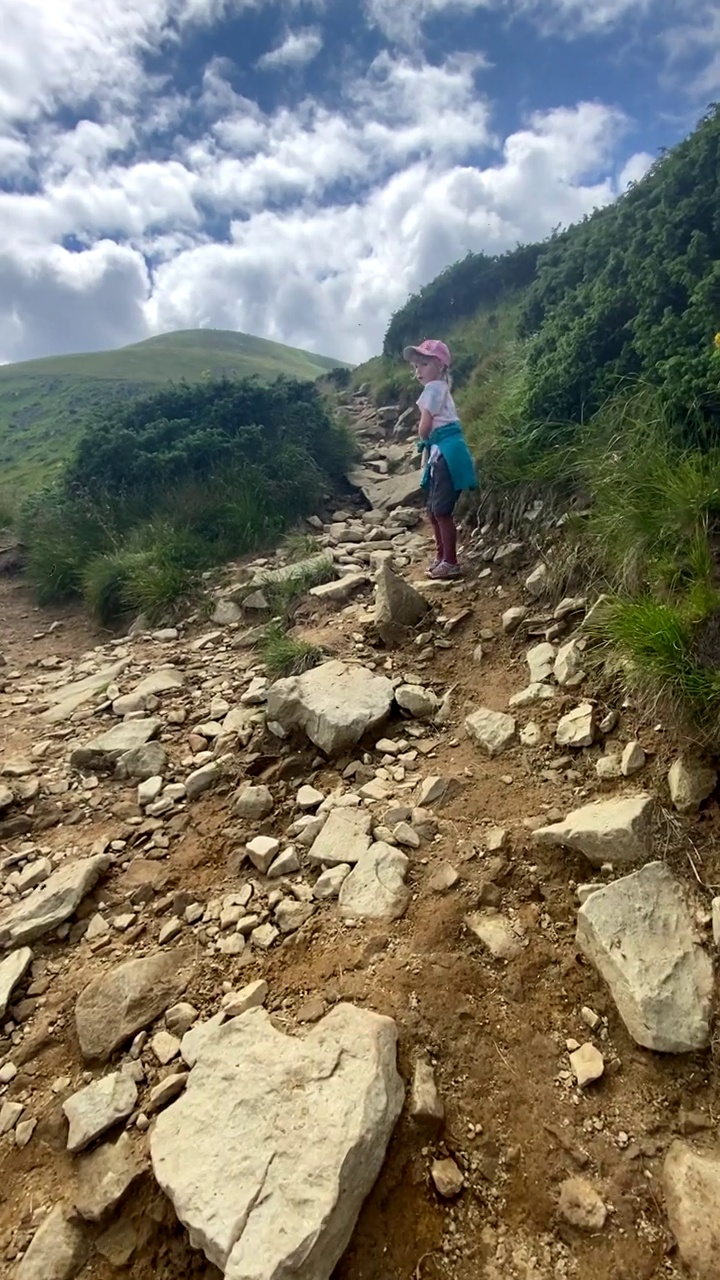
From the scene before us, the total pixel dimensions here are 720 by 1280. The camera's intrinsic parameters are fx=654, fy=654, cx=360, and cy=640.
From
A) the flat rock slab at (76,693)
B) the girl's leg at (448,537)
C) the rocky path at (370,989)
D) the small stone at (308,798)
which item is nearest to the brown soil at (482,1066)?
the rocky path at (370,989)

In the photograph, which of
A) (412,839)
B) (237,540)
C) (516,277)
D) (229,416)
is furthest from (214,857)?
(516,277)

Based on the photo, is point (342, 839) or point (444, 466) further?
point (444, 466)

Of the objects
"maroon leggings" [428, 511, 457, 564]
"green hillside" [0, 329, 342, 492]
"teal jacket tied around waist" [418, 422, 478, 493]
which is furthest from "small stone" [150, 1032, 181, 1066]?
"green hillside" [0, 329, 342, 492]

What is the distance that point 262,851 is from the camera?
3301 mm

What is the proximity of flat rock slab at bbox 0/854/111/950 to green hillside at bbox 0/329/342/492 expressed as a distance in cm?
1119

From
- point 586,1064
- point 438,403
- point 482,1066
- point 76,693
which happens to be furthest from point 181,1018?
point 438,403

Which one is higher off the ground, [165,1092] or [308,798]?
[308,798]

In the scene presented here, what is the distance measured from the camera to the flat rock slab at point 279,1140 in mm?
1808

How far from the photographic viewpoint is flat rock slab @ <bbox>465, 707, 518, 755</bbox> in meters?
3.70

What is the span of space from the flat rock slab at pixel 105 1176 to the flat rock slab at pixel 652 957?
1715 millimetres

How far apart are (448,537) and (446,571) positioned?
1.08 feet

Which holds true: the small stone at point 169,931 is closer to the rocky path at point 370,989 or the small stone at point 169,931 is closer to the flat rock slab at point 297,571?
the rocky path at point 370,989

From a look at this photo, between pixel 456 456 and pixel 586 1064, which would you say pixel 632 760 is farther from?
pixel 456 456

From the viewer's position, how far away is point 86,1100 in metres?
2.33
